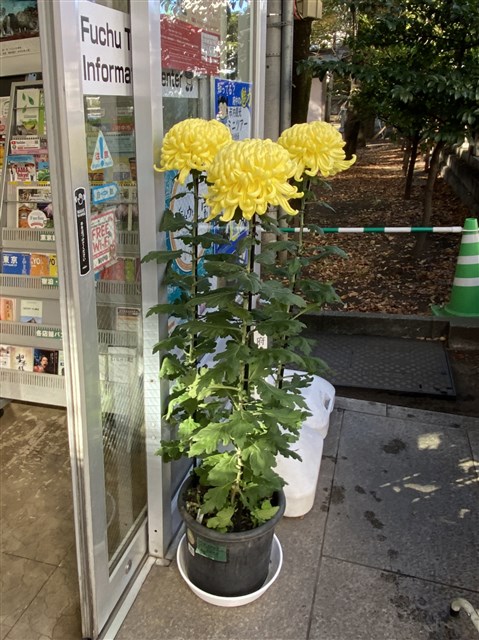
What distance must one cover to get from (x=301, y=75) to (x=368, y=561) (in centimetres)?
559

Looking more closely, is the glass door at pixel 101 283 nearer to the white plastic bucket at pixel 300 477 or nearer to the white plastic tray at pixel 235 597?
the white plastic tray at pixel 235 597

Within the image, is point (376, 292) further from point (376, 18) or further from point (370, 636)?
point (370, 636)

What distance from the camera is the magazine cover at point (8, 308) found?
361 cm

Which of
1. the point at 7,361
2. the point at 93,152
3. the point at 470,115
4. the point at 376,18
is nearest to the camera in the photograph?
the point at 93,152

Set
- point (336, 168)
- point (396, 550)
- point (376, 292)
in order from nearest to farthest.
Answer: point (336, 168) < point (396, 550) < point (376, 292)

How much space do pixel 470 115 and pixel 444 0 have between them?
3.94 ft

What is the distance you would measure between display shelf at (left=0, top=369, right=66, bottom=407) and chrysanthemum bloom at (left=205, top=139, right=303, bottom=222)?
235 cm

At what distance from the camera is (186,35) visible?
232 centimetres

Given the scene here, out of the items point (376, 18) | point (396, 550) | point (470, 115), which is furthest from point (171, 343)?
point (376, 18)

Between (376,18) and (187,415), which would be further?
(376,18)

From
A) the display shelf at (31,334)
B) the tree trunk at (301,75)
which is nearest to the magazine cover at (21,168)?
the display shelf at (31,334)

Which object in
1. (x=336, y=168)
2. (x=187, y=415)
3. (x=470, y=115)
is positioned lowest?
(x=187, y=415)

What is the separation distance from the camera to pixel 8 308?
3619mm

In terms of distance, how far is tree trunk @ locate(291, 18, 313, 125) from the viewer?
6.34 metres
